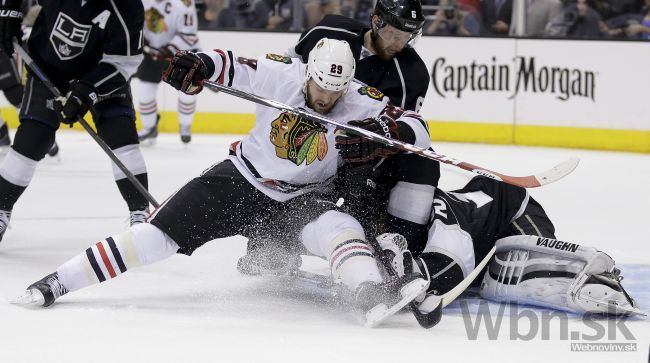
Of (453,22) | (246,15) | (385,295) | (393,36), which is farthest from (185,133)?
(385,295)

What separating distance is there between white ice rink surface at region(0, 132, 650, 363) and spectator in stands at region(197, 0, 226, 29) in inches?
135

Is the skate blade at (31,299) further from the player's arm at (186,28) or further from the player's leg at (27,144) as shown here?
the player's arm at (186,28)

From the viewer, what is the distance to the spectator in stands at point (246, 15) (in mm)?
8789

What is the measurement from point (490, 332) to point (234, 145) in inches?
41.3

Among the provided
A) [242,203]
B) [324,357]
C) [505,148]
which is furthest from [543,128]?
[324,357]

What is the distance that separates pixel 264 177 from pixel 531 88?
5.25 metres

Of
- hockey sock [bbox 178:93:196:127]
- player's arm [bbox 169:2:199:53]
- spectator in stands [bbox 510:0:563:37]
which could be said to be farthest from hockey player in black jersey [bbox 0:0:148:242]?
spectator in stands [bbox 510:0:563:37]

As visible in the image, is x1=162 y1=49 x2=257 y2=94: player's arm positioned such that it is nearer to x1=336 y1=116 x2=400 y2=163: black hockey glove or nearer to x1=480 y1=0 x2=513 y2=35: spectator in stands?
x1=336 y1=116 x2=400 y2=163: black hockey glove

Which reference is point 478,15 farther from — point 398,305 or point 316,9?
point 398,305

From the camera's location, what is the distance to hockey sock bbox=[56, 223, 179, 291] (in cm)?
321

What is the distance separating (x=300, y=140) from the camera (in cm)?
338

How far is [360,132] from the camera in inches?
128

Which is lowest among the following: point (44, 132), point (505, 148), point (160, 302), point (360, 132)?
point (505, 148)

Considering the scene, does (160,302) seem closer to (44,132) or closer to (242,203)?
(242,203)
